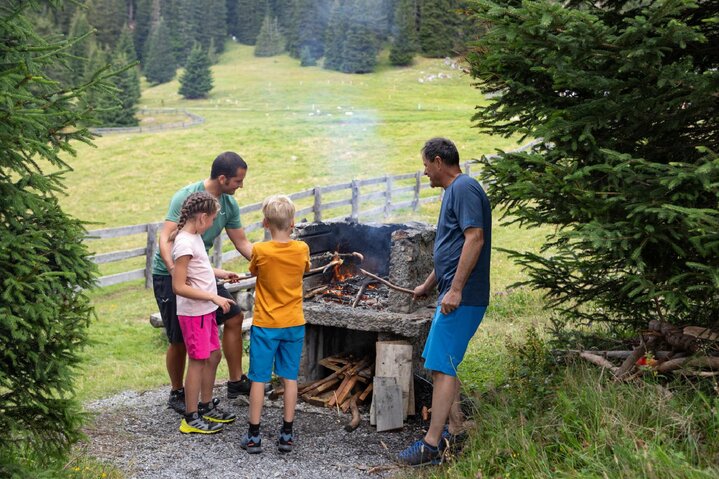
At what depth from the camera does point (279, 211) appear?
16.9ft

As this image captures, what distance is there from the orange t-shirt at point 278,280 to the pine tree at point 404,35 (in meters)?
61.2

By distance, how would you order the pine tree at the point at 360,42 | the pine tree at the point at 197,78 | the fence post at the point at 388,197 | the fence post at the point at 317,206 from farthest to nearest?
the pine tree at the point at 360,42 < the pine tree at the point at 197,78 < the fence post at the point at 388,197 < the fence post at the point at 317,206

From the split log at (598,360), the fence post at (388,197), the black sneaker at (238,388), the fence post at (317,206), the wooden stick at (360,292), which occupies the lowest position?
the fence post at (388,197)

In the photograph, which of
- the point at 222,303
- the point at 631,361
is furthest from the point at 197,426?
the point at 631,361

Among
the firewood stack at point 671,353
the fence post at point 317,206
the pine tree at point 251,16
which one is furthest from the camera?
the pine tree at point 251,16

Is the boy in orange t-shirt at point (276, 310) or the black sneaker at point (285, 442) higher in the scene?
the boy in orange t-shirt at point (276, 310)

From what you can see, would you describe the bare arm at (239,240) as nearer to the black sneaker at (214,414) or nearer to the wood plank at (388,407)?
the black sneaker at (214,414)

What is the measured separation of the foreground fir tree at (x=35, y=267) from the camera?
12.5ft

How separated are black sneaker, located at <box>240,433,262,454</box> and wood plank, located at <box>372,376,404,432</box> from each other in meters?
1.01

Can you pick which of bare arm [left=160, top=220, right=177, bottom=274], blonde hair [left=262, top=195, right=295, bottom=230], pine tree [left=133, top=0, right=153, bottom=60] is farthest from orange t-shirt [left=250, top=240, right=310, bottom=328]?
pine tree [left=133, top=0, right=153, bottom=60]

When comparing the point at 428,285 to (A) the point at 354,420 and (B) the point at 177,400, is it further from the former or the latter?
(B) the point at 177,400

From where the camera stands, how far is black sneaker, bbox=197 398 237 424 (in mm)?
5793

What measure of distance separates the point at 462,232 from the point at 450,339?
29.5 inches

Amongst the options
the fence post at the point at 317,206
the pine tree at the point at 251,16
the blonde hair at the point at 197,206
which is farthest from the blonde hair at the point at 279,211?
the pine tree at the point at 251,16
